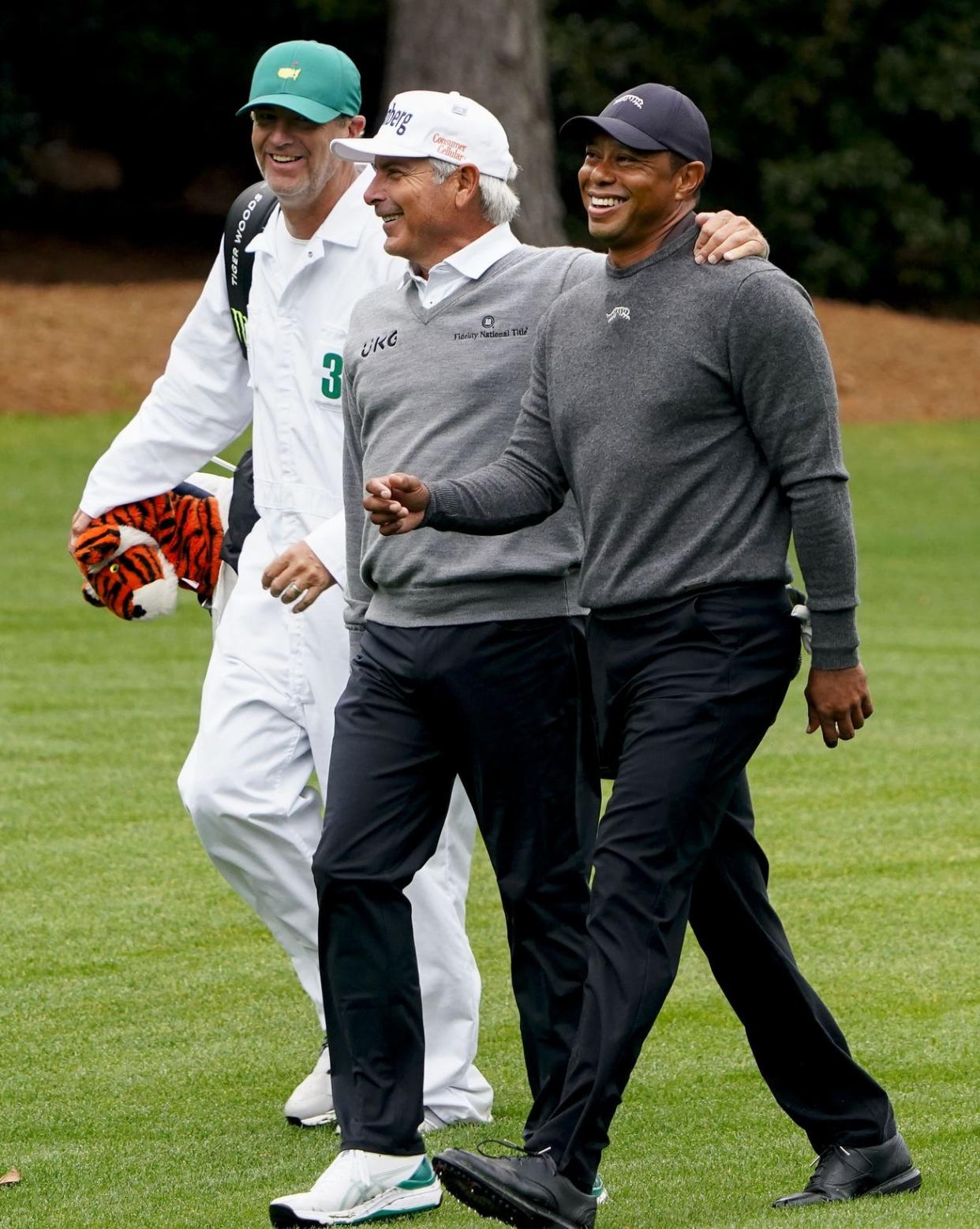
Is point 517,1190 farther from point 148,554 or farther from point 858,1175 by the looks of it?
point 148,554

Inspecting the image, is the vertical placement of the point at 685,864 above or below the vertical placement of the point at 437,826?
above

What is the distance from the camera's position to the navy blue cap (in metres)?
4.42

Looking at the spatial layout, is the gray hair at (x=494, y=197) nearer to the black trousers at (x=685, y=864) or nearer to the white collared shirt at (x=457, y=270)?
the white collared shirt at (x=457, y=270)

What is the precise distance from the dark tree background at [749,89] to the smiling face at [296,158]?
26919mm

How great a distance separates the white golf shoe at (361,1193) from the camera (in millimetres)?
4445

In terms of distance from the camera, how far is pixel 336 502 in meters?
5.35

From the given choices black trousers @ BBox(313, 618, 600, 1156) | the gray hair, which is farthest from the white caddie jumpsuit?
black trousers @ BBox(313, 618, 600, 1156)

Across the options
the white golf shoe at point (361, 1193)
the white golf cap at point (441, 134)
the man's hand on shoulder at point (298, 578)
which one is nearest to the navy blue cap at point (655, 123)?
the white golf cap at point (441, 134)

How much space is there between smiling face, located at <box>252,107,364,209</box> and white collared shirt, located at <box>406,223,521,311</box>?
26.7 inches

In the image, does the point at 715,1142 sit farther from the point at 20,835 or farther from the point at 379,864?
the point at 20,835

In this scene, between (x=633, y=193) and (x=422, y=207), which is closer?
(x=633, y=193)

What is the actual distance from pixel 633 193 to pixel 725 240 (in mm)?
204

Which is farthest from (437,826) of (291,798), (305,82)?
(305,82)

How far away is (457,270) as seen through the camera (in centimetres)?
478
